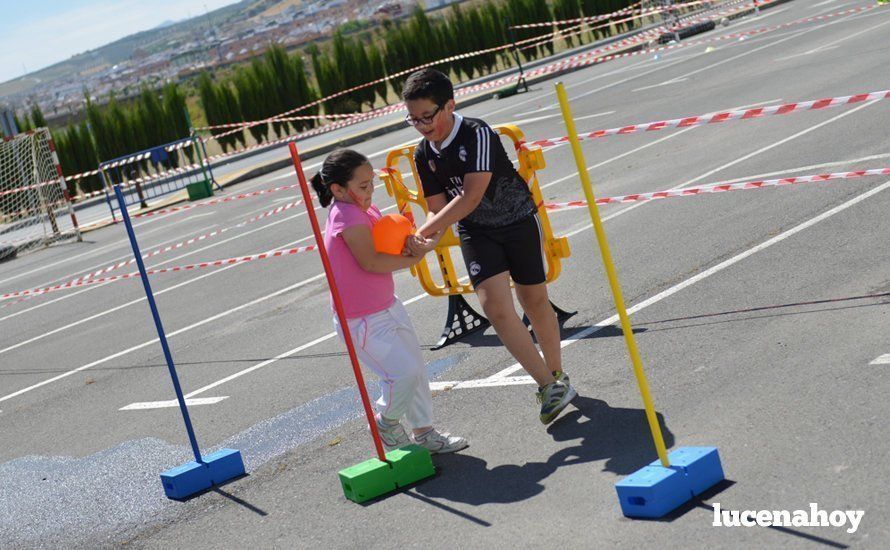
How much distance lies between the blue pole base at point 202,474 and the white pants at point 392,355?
3.42 feet

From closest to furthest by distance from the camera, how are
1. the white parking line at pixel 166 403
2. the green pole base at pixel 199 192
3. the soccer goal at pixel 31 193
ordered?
the white parking line at pixel 166 403 < the soccer goal at pixel 31 193 < the green pole base at pixel 199 192

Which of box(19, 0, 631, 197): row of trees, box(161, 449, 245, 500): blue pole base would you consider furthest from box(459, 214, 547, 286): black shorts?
box(19, 0, 631, 197): row of trees

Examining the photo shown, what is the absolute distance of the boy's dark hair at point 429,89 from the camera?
590 centimetres

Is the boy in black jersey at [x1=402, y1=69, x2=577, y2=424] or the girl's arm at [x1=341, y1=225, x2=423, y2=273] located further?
the boy in black jersey at [x1=402, y1=69, x2=577, y2=424]

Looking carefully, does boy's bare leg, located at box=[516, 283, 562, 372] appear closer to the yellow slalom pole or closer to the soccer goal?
the yellow slalom pole

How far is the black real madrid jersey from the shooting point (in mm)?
6020

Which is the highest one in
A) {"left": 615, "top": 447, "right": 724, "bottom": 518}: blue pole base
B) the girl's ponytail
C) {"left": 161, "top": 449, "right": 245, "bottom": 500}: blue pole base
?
the girl's ponytail

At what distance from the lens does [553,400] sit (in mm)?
5992

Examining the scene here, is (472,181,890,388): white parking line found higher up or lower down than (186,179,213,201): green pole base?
lower down

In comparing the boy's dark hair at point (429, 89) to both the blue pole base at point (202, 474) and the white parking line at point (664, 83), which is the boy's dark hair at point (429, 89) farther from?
the white parking line at point (664, 83)

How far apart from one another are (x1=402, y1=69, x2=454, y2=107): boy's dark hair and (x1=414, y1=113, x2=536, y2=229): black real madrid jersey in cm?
13

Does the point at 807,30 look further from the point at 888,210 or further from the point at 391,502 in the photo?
the point at 391,502

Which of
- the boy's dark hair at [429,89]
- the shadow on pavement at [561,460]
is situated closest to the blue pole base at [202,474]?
Answer: the shadow on pavement at [561,460]

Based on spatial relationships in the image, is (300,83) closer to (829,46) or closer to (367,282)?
(829,46)
